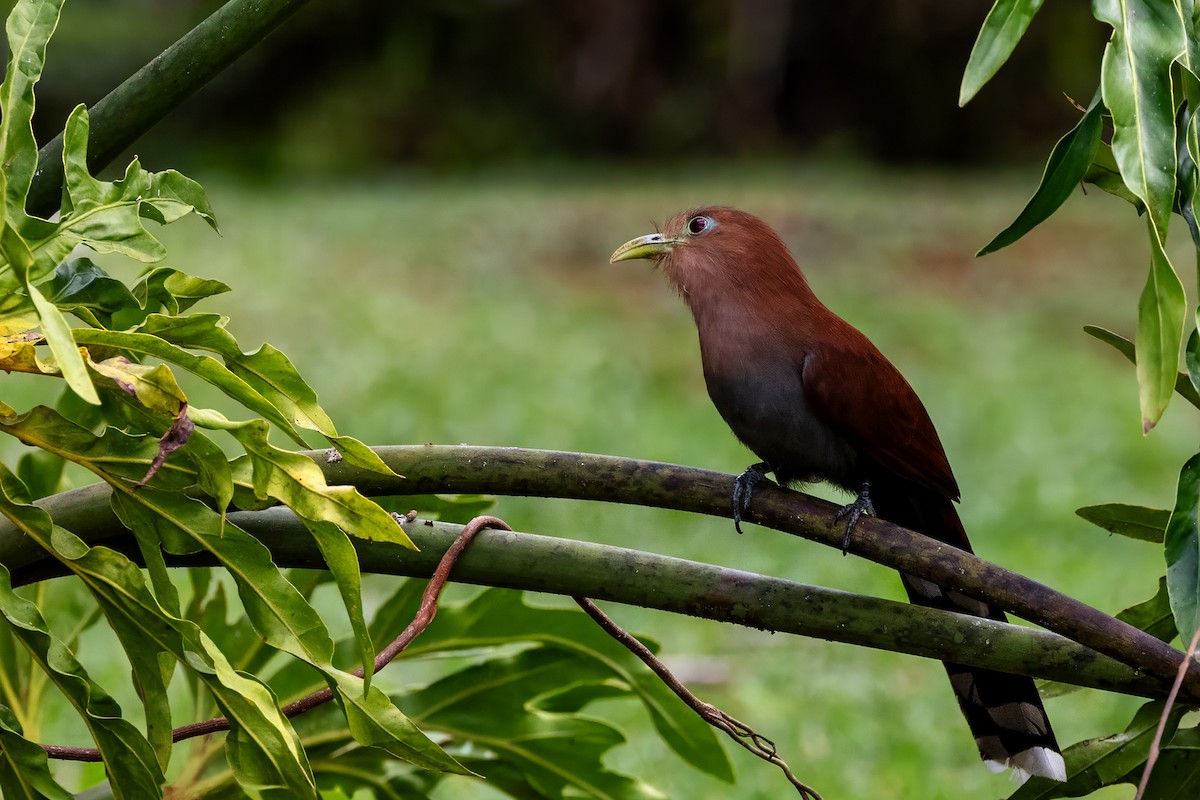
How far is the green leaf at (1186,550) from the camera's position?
5.00 ft

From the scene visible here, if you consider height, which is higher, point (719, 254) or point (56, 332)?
point (719, 254)

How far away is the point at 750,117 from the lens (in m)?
13.5

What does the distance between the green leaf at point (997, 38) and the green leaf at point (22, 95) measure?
3.30 feet

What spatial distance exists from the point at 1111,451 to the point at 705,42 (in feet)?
25.4

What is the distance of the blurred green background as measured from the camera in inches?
184


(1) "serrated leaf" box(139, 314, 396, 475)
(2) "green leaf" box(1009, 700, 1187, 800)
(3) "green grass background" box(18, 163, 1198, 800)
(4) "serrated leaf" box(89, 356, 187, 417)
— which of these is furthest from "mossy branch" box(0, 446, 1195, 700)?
(3) "green grass background" box(18, 163, 1198, 800)

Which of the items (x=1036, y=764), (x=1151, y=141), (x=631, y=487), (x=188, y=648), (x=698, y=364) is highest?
(x=698, y=364)

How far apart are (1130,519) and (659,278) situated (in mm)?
7620

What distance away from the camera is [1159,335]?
4.60ft

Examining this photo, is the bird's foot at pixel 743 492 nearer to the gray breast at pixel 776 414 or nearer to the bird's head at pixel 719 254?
the gray breast at pixel 776 414

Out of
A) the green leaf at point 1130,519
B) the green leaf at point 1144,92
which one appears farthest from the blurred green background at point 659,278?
the green leaf at point 1144,92

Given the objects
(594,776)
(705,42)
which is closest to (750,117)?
(705,42)

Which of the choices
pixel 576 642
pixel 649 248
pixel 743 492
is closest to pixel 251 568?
pixel 743 492

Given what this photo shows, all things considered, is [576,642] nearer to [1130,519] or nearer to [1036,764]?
[1036,764]
